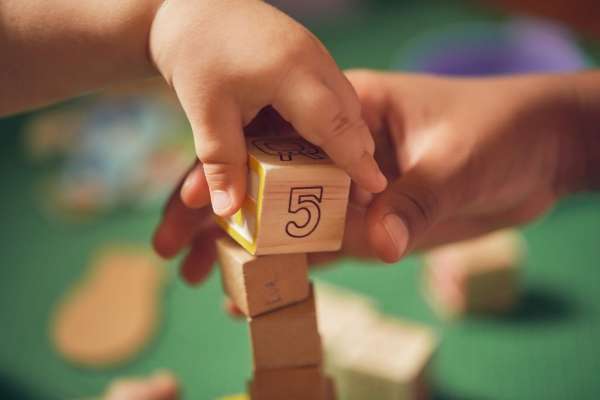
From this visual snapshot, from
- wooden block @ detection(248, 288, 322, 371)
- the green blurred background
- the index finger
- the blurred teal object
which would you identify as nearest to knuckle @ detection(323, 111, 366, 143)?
the index finger

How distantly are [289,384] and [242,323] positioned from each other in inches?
18.9

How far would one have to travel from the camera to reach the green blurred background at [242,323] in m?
1.06

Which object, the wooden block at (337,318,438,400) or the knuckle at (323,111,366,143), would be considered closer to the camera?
the knuckle at (323,111,366,143)

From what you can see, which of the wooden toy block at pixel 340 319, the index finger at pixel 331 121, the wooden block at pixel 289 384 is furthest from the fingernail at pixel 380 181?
the wooden toy block at pixel 340 319

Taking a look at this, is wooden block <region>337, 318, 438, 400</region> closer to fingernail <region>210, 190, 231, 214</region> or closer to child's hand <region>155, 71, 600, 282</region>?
child's hand <region>155, 71, 600, 282</region>

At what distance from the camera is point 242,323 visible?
1205 millimetres

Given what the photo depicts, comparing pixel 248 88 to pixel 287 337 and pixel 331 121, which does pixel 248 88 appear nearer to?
pixel 331 121

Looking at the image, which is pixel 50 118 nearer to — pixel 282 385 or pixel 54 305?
pixel 54 305

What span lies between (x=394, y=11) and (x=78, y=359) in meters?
1.76

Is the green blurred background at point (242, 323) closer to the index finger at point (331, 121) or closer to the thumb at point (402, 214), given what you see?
the thumb at point (402, 214)

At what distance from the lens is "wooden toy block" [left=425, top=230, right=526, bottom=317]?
1.15m

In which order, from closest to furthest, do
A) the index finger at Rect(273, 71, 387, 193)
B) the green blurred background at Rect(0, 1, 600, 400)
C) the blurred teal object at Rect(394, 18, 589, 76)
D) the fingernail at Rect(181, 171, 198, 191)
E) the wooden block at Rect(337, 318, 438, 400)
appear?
1. the index finger at Rect(273, 71, 387, 193)
2. the fingernail at Rect(181, 171, 198, 191)
3. the wooden block at Rect(337, 318, 438, 400)
4. the green blurred background at Rect(0, 1, 600, 400)
5. the blurred teal object at Rect(394, 18, 589, 76)

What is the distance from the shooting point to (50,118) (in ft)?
5.72

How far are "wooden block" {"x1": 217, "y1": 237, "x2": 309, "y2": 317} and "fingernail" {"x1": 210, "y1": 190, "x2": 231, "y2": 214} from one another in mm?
73
